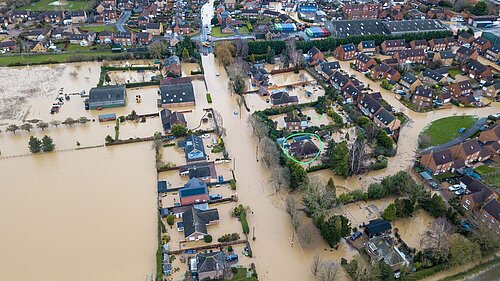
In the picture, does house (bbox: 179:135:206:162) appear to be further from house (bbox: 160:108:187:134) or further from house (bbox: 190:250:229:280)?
house (bbox: 190:250:229:280)

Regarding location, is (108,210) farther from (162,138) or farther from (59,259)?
(162,138)

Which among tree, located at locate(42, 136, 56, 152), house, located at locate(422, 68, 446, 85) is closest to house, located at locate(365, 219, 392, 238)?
house, located at locate(422, 68, 446, 85)

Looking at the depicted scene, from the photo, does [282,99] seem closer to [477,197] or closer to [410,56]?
[477,197]

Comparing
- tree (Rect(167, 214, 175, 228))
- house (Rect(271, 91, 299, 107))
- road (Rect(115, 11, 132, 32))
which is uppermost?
road (Rect(115, 11, 132, 32))

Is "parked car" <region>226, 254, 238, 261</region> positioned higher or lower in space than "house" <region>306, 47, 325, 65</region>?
lower

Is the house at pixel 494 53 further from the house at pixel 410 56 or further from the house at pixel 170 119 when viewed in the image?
the house at pixel 170 119

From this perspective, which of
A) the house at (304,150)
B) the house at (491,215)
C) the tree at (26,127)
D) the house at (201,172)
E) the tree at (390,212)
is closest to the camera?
the house at (491,215)

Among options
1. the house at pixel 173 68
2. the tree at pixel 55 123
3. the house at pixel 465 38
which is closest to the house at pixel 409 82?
the house at pixel 465 38
